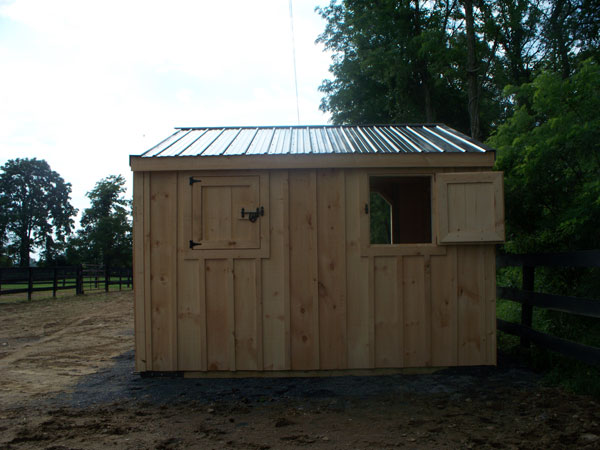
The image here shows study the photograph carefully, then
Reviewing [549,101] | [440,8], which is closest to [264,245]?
[549,101]

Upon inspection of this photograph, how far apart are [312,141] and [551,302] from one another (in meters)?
3.02

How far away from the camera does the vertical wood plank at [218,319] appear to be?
4.95m

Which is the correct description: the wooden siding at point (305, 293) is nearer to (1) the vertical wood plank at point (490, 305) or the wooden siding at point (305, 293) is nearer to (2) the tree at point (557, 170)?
(1) the vertical wood plank at point (490, 305)

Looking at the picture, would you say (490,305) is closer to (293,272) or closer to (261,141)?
(293,272)

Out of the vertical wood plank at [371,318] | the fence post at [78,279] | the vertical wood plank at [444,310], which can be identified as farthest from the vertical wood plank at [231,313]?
the fence post at [78,279]

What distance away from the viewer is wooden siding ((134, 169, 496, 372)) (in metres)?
4.93

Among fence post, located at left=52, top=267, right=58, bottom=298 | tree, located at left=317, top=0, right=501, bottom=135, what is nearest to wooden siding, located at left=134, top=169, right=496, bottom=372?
tree, located at left=317, top=0, right=501, bottom=135

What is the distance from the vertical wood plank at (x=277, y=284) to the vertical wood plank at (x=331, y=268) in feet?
1.10

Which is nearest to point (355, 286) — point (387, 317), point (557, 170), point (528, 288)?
point (387, 317)

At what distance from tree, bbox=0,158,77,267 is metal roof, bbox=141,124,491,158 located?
42.6 metres

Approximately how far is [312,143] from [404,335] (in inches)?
91.2

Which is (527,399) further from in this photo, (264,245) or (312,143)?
(312,143)

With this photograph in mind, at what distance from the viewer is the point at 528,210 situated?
5832 mm

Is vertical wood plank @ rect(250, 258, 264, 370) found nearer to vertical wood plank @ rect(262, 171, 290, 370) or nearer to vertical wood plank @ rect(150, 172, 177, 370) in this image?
vertical wood plank @ rect(262, 171, 290, 370)
